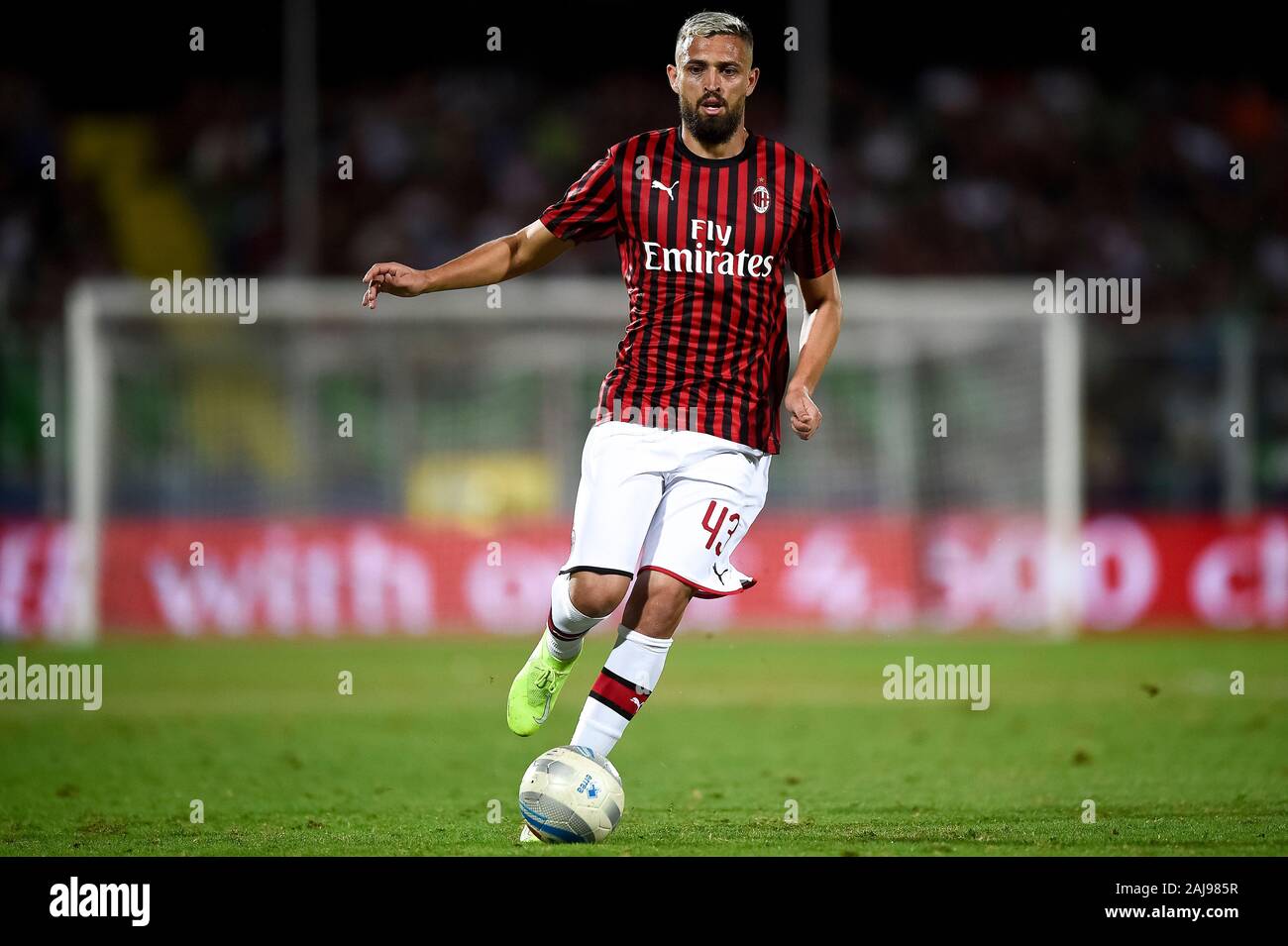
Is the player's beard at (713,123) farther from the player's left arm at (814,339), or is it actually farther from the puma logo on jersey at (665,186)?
the player's left arm at (814,339)

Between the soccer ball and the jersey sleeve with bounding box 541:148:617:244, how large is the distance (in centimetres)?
177

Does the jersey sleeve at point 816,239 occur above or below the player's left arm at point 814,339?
above

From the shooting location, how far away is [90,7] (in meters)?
24.6

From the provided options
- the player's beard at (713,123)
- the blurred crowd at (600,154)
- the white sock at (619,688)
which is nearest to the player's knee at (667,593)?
the white sock at (619,688)

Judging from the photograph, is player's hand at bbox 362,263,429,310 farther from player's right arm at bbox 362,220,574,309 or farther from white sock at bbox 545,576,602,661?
white sock at bbox 545,576,602,661

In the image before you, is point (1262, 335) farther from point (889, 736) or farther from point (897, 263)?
point (889, 736)

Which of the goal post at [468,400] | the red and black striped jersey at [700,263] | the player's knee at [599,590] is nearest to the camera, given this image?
the player's knee at [599,590]

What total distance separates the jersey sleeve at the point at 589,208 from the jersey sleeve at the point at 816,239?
0.63 m

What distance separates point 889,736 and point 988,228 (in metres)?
14.2

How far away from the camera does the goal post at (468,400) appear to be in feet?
57.2

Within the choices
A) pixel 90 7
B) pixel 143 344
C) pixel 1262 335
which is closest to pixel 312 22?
pixel 90 7

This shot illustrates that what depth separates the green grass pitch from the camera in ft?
18.5

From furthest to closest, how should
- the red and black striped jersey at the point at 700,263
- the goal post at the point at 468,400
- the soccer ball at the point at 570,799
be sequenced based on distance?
1. the goal post at the point at 468,400
2. the red and black striped jersey at the point at 700,263
3. the soccer ball at the point at 570,799

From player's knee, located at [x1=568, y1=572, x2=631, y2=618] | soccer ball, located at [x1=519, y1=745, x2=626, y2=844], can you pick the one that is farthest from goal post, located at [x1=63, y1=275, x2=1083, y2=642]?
soccer ball, located at [x1=519, y1=745, x2=626, y2=844]
